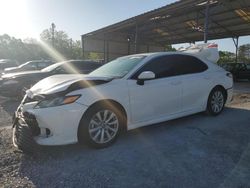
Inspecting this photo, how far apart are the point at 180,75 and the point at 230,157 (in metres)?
1.99

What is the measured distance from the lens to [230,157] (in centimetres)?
364

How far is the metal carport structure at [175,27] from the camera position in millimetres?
14742

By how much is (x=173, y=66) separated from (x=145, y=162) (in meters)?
2.26

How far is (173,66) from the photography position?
5.12 meters

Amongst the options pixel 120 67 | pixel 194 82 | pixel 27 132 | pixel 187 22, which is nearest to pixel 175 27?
pixel 187 22

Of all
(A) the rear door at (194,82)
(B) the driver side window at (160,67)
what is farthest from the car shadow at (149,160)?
(B) the driver side window at (160,67)

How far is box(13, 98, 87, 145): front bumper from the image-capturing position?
3602mm

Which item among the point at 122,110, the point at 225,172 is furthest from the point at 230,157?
the point at 122,110

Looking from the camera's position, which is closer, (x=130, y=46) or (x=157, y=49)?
(x=130, y=46)

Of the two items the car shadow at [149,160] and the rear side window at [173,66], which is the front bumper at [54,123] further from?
the rear side window at [173,66]

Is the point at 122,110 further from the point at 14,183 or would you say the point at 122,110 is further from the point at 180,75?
the point at 14,183

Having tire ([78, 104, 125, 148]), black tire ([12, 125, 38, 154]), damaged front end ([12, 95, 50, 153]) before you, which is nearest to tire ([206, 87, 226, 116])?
tire ([78, 104, 125, 148])

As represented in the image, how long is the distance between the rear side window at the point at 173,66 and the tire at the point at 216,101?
0.62 m

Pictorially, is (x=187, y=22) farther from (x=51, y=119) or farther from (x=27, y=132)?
(x=27, y=132)
